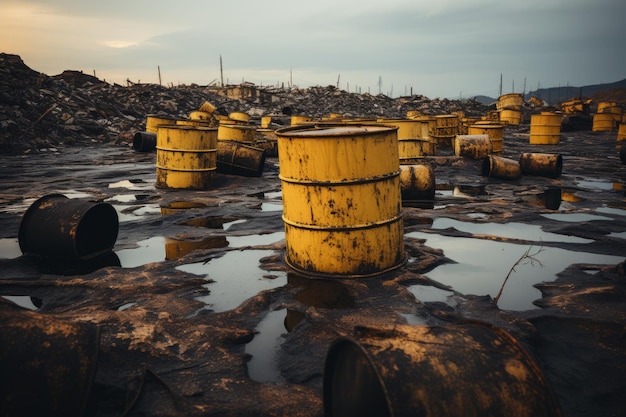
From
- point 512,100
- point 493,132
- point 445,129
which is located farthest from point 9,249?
point 512,100

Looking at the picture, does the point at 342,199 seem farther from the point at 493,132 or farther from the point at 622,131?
the point at 622,131

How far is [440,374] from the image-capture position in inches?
63.6

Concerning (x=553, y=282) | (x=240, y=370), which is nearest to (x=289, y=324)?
(x=240, y=370)

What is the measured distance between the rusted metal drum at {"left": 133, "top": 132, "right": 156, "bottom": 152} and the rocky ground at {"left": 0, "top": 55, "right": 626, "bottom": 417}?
19.9 ft

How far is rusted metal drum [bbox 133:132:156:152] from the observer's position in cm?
1432

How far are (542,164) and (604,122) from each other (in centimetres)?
2057

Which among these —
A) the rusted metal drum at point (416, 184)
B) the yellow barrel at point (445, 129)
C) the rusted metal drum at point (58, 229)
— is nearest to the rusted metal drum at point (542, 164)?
the rusted metal drum at point (416, 184)

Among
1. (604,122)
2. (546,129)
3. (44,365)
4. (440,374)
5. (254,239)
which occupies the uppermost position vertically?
(604,122)

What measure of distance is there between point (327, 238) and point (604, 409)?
2.33 metres

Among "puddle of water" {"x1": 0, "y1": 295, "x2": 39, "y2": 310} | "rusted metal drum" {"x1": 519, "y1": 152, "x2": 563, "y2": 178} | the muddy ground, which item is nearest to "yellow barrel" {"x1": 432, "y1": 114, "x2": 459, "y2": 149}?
"rusted metal drum" {"x1": 519, "y1": 152, "x2": 563, "y2": 178}

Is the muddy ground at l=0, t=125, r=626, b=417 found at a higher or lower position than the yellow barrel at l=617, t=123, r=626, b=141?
lower

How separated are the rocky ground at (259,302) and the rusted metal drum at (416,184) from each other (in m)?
0.37

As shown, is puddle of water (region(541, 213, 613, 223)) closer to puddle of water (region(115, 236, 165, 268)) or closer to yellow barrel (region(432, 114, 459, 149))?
puddle of water (region(115, 236, 165, 268))

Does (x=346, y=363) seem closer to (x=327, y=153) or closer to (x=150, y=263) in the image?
(x=327, y=153)
